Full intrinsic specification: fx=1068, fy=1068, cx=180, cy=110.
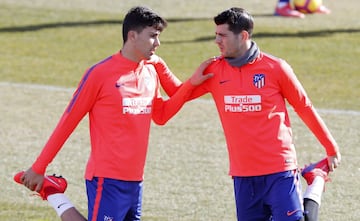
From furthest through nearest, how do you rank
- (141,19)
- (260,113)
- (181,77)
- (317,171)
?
1. (181,77)
2. (317,171)
3. (260,113)
4. (141,19)

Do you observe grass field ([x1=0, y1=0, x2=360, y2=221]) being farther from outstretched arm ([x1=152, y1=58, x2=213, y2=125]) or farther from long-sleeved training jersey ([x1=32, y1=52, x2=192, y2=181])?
long-sleeved training jersey ([x1=32, y1=52, x2=192, y2=181])

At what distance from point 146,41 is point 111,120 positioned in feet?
1.96

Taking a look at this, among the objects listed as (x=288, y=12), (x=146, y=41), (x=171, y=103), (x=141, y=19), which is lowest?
(x=171, y=103)

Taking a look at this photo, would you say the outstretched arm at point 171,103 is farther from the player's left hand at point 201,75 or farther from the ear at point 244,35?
the ear at point 244,35

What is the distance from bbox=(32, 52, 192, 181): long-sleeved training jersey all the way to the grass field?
2.28m

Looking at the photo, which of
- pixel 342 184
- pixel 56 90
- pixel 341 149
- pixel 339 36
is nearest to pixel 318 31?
pixel 339 36

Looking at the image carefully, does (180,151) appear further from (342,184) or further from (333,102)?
(333,102)

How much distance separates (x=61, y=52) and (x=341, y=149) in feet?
22.8

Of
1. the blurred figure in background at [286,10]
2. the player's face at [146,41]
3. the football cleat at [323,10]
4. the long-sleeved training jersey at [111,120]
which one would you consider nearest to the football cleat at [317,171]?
the long-sleeved training jersey at [111,120]

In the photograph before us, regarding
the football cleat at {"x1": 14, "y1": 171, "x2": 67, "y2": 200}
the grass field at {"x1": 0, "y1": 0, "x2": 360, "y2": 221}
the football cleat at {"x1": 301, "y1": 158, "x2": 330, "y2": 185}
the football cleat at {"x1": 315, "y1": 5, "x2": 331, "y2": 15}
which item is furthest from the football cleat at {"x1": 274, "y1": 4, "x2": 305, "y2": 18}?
the football cleat at {"x1": 14, "y1": 171, "x2": 67, "y2": 200}

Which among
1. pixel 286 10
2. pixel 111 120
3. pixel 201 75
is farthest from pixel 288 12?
pixel 111 120

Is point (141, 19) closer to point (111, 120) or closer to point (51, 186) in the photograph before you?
point (111, 120)

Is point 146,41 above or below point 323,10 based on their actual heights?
below

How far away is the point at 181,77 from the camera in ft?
51.9
